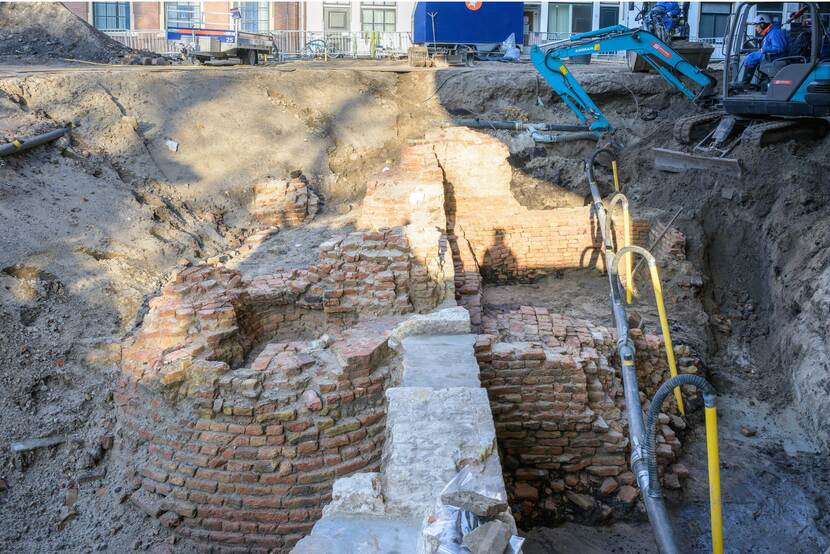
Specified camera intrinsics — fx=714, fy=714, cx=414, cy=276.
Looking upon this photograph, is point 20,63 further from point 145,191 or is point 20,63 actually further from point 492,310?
point 492,310

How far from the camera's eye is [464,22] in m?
18.5

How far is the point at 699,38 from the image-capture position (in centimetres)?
2492

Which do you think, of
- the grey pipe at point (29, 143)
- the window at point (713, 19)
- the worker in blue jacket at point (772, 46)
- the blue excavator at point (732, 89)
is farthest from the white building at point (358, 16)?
the worker in blue jacket at point (772, 46)

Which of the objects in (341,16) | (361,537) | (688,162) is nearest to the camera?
(361,537)

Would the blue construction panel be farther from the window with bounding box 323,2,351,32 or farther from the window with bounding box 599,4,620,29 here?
the window with bounding box 599,4,620,29

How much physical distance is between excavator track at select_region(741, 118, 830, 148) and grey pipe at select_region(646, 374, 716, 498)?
6.76 metres

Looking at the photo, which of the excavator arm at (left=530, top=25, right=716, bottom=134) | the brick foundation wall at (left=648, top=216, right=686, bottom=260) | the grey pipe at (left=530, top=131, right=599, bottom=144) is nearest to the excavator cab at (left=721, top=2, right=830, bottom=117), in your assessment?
the excavator arm at (left=530, top=25, right=716, bottom=134)

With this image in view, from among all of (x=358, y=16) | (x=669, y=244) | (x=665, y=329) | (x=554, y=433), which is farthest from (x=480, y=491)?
(x=358, y=16)

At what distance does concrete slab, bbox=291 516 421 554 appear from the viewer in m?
2.96

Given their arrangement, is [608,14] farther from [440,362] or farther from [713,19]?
[440,362]

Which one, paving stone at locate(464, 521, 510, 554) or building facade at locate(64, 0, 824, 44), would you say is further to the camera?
building facade at locate(64, 0, 824, 44)

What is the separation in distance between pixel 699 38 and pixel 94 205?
22.1 m

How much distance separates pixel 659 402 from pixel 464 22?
1672cm

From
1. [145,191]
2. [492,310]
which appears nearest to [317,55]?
[145,191]
